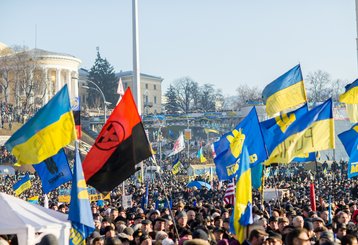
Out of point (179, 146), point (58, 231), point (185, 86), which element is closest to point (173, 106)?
point (185, 86)

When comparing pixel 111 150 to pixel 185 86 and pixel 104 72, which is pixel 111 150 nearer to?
pixel 104 72

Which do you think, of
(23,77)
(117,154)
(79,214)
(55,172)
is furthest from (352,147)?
(23,77)

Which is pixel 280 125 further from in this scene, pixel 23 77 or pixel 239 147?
pixel 23 77

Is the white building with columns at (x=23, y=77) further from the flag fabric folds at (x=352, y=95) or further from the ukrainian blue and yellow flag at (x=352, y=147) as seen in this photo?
the ukrainian blue and yellow flag at (x=352, y=147)

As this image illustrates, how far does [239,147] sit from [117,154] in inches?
211

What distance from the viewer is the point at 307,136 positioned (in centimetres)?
1392

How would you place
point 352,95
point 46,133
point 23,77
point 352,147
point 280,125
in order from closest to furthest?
point 46,133, point 280,125, point 352,147, point 352,95, point 23,77

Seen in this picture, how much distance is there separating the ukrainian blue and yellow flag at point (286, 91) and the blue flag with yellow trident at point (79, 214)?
7564mm

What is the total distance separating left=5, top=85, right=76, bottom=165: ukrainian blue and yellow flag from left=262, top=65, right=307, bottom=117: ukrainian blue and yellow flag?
5.92 meters

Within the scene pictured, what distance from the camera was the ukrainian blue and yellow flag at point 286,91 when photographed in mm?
16312

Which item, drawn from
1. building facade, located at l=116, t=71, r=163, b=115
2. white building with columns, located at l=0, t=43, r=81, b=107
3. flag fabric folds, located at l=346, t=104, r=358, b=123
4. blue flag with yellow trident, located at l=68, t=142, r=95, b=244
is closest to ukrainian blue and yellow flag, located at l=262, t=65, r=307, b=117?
flag fabric folds, located at l=346, t=104, r=358, b=123

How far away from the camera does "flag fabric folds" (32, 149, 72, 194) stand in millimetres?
12125

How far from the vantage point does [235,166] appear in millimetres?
16203

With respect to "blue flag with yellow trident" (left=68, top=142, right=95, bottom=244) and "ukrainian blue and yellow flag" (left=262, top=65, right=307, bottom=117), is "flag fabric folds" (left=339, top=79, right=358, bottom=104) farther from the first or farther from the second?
"blue flag with yellow trident" (left=68, top=142, right=95, bottom=244)
